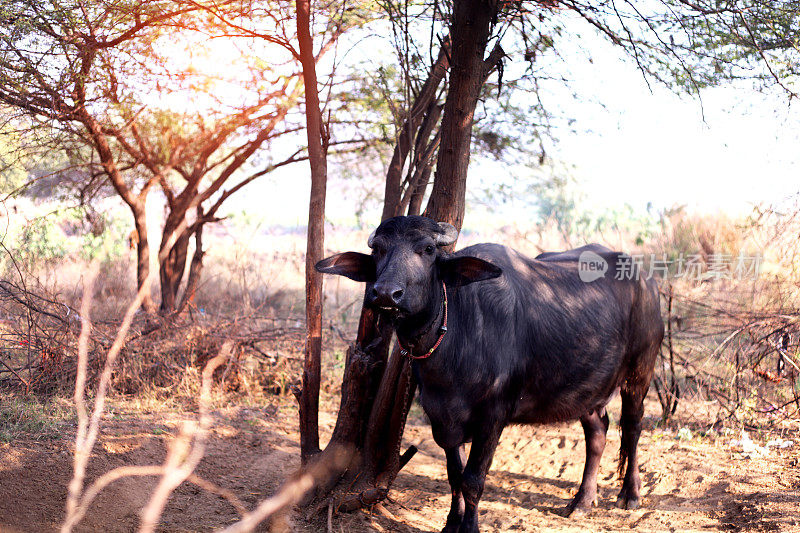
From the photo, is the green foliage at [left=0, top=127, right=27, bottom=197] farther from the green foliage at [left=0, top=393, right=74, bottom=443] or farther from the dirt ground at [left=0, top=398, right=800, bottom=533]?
the dirt ground at [left=0, top=398, right=800, bottom=533]

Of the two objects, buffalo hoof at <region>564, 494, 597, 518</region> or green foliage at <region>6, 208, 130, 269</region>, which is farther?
green foliage at <region>6, 208, 130, 269</region>

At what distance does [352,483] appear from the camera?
14.4 ft

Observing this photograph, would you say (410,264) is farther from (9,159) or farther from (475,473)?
(9,159)

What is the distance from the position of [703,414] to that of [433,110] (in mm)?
4036

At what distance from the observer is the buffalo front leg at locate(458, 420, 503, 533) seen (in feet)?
13.1

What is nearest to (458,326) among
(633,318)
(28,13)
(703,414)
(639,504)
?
(633,318)

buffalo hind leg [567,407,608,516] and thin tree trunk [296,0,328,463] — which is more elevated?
thin tree trunk [296,0,328,463]

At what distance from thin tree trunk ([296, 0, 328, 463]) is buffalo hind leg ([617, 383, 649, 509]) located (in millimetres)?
2363

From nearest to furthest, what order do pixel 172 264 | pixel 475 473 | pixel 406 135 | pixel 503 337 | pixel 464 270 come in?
pixel 464 270
pixel 475 473
pixel 503 337
pixel 406 135
pixel 172 264

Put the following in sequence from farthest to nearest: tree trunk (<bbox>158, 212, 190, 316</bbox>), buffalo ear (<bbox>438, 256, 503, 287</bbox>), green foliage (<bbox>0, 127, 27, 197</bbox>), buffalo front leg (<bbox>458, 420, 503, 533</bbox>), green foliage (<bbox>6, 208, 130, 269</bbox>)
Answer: tree trunk (<bbox>158, 212, 190, 316</bbox>), green foliage (<bbox>6, 208, 130, 269</bbox>), green foliage (<bbox>0, 127, 27, 197</bbox>), buffalo front leg (<bbox>458, 420, 503, 533</bbox>), buffalo ear (<bbox>438, 256, 503, 287</bbox>)

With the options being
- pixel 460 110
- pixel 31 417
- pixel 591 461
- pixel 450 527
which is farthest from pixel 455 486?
pixel 31 417

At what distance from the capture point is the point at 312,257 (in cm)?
459

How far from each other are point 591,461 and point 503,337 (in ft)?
5.20

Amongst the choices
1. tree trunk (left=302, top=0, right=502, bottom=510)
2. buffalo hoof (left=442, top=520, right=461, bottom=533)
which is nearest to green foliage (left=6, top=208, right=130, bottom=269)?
tree trunk (left=302, top=0, right=502, bottom=510)
